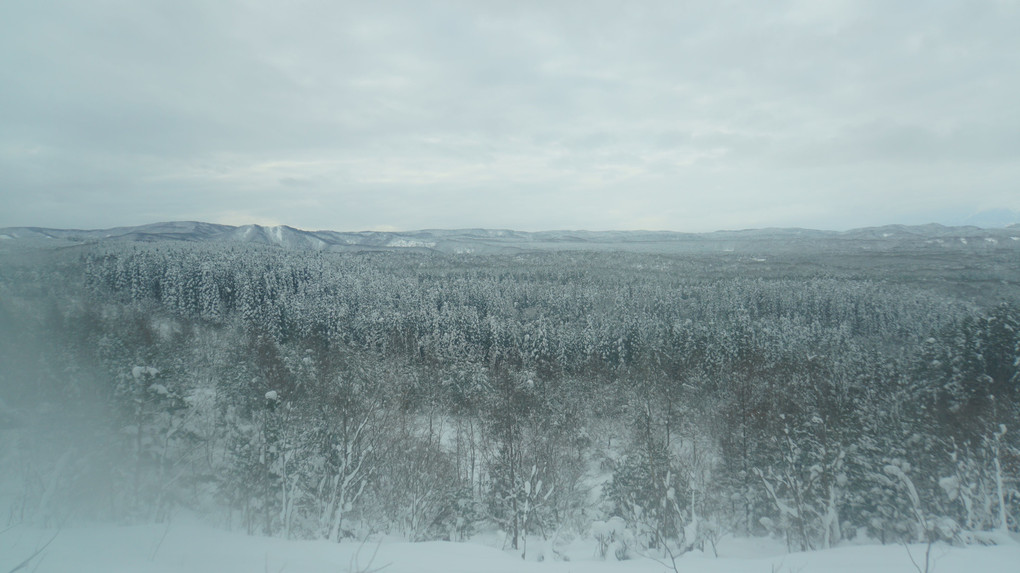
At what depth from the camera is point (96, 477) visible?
1182cm

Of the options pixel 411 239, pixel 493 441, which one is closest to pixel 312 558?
pixel 493 441

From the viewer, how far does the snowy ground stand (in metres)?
4.79

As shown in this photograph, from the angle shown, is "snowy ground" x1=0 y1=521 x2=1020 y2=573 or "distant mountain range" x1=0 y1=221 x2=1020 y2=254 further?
"distant mountain range" x1=0 y1=221 x2=1020 y2=254

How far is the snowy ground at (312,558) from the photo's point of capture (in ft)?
15.7

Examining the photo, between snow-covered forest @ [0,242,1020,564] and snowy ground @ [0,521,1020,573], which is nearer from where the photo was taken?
snowy ground @ [0,521,1020,573]

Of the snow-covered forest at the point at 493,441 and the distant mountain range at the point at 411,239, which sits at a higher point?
the distant mountain range at the point at 411,239

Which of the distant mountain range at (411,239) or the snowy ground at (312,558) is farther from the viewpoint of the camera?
the distant mountain range at (411,239)

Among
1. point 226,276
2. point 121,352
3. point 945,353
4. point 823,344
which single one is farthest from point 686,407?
point 226,276

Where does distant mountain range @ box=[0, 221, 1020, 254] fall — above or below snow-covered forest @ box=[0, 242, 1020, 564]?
above

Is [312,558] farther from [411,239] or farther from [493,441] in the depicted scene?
[411,239]

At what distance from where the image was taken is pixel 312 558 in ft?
17.9

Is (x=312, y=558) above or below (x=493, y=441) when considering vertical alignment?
above

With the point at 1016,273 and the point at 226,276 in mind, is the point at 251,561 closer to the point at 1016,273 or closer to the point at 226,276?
the point at 1016,273

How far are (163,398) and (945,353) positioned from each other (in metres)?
28.9
